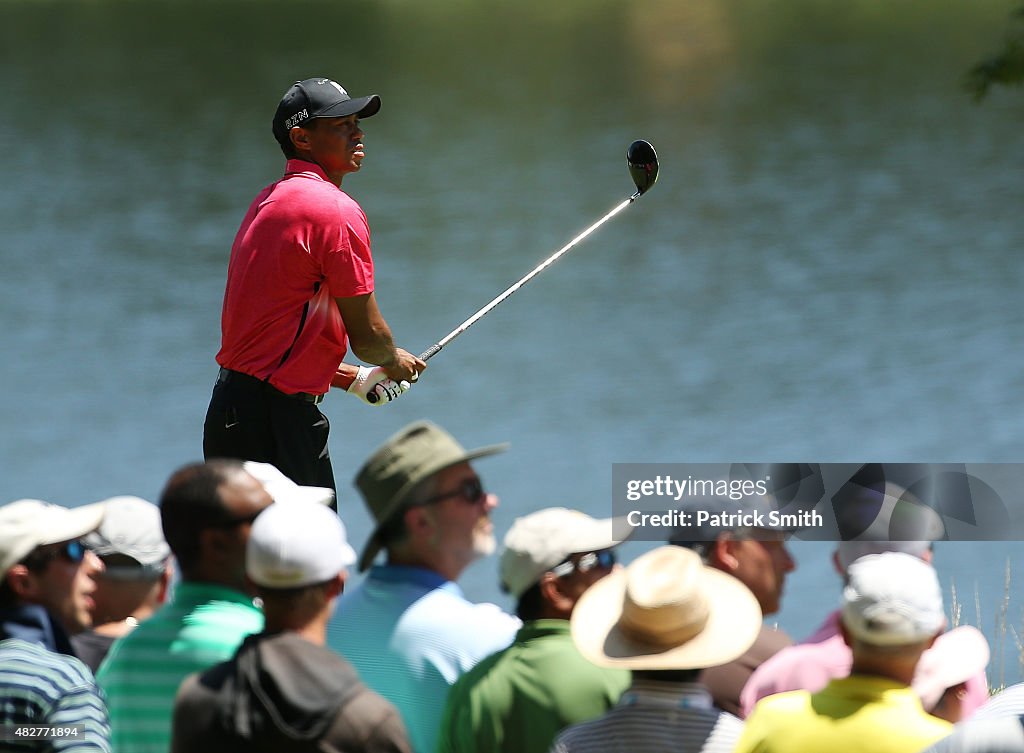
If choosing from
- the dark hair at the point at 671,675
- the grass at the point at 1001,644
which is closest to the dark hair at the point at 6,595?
the dark hair at the point at 671,675

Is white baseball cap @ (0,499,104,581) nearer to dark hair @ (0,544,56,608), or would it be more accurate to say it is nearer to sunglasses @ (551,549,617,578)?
dark hair @ (0,544,56,608)

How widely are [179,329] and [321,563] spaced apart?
555 inches

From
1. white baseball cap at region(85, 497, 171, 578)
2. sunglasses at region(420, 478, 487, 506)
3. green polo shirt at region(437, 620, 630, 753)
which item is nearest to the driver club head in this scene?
sunglasses at region(420, 478, 487, 506)

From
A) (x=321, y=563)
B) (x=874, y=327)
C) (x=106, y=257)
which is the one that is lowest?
(x=321, y=563)

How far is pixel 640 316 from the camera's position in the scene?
17.1 metres

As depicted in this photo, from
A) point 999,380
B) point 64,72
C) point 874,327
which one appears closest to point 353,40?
point 64,72

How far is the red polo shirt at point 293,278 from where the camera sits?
5.39m

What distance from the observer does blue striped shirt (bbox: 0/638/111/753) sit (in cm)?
367

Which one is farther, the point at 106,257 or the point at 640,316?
the point at 106,257

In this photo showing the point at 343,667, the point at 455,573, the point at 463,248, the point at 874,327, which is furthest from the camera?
the point at 463,248

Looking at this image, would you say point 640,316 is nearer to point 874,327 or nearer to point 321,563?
point 874,327

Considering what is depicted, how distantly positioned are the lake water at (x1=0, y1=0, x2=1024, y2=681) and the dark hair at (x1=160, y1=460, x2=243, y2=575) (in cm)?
446

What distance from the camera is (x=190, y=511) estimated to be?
157 inches

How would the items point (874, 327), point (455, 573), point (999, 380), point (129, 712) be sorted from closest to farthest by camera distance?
1. point (129, 712)
2. point (455, 573)
3. point (999, 380)
4. point (874, 327)
